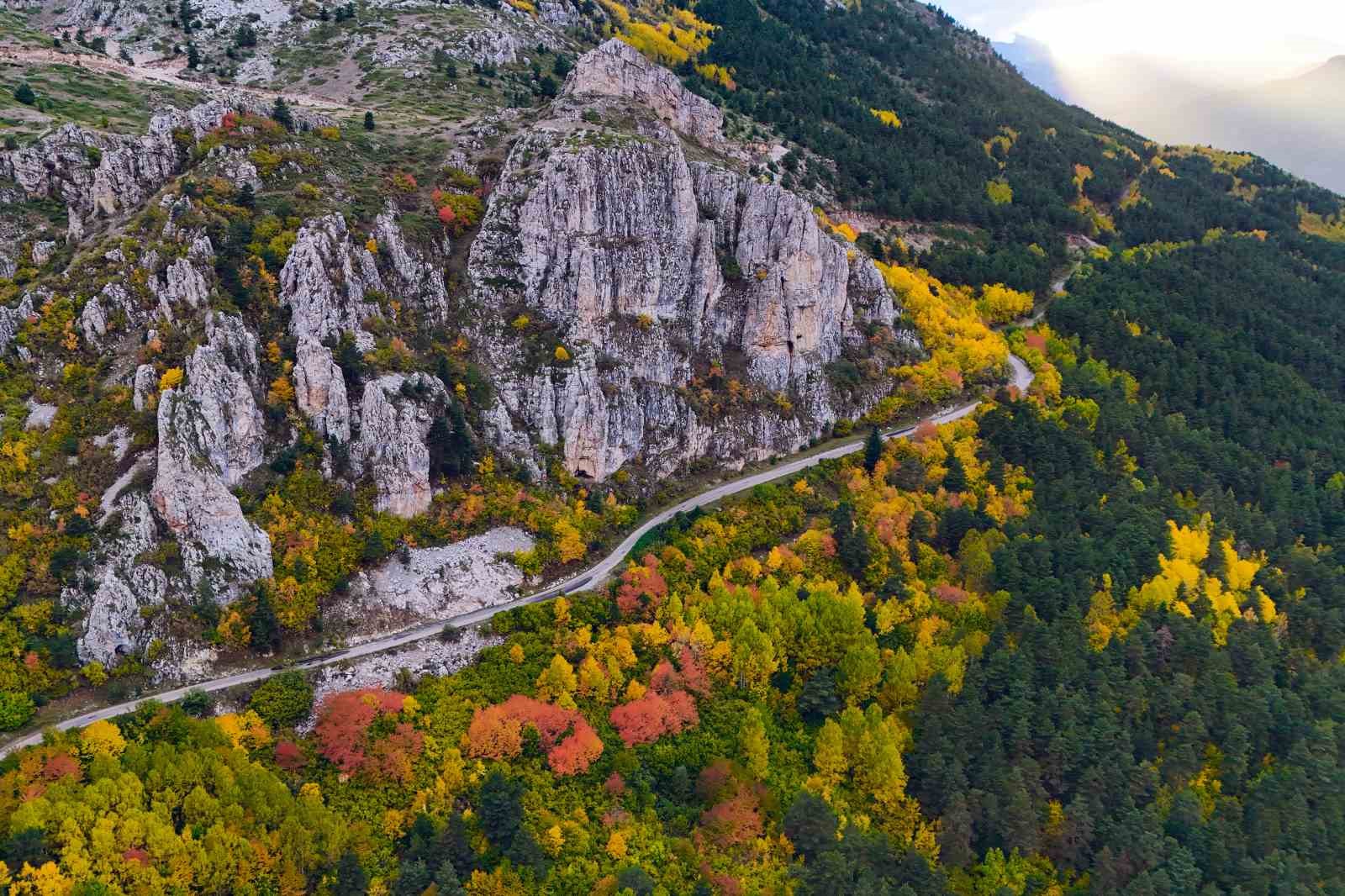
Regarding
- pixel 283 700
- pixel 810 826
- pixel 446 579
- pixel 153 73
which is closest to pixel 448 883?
pixel 283 700

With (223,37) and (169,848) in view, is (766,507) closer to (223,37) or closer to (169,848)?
(169,848)

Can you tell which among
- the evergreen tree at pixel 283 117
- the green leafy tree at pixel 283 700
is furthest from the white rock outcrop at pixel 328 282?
the green leafy tree at pixel 283 700

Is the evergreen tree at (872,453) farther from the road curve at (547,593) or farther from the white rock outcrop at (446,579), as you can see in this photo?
the white rock outcrop at (446,579)

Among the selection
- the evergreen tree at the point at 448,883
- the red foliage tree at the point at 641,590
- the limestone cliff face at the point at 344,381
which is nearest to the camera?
the evergreen tree at the point at 448,883

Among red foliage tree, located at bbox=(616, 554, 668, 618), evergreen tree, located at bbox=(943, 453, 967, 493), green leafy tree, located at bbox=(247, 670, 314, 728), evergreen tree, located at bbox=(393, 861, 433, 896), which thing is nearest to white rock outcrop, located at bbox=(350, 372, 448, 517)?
green leafy tree, located at bbox=(247, 670, 314, 728)

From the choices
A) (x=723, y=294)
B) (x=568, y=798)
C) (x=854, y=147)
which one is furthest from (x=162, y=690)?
(x=854, y=147)

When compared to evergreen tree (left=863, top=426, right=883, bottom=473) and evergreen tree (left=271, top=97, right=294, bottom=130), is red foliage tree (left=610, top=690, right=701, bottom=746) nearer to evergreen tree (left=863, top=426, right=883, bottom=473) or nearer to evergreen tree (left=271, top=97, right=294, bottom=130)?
evergreen tree (left=863, top=426, right=883, bottom=473)

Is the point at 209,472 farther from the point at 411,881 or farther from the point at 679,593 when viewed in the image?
the point at 679,593
